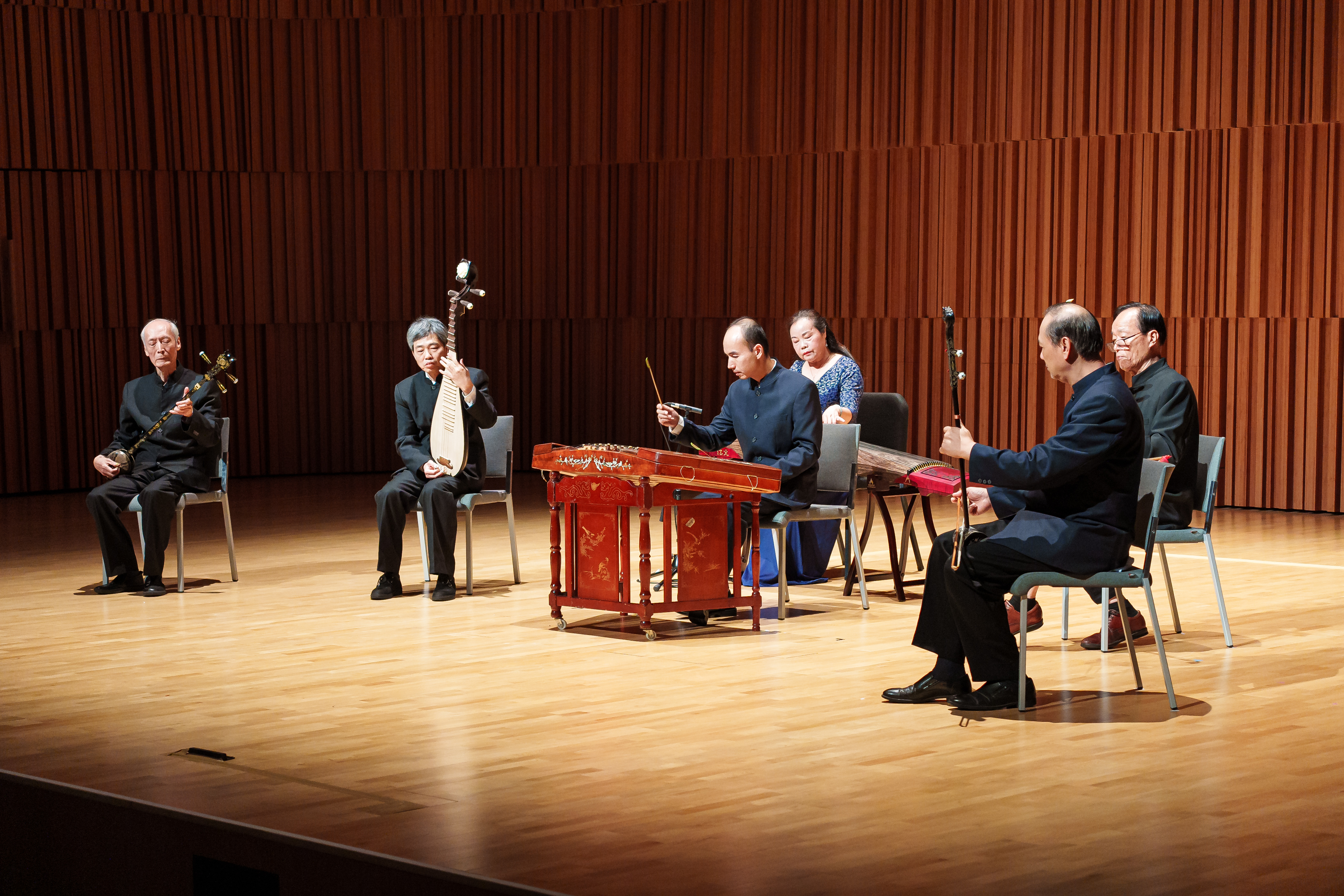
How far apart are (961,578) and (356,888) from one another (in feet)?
6.54

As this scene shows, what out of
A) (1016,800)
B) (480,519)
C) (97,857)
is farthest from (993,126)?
(97,857)

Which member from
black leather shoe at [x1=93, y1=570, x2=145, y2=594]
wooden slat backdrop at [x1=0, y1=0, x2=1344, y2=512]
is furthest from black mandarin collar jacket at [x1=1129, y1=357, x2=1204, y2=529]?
wooden slat backdrop at [x1=0, y1=0, x2=1344, y2=512]

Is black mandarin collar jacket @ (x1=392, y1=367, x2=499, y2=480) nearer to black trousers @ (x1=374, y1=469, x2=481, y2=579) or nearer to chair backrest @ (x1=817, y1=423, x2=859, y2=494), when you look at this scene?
black trousers @ (x1=374, y1=469, x2=481, y2=579)

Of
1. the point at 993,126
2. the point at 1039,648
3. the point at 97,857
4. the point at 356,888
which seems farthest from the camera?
the point at 993,126

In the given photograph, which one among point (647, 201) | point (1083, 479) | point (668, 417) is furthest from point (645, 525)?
point (647, 201)

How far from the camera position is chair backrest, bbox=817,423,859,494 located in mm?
6078

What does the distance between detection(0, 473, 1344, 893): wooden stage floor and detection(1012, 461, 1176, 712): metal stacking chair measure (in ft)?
0.32

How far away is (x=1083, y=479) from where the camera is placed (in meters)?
4.26

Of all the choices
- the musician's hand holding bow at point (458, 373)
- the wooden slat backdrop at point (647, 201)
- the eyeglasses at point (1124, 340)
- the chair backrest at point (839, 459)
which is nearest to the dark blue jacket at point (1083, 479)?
the eyeglasses at point (1124, 340)

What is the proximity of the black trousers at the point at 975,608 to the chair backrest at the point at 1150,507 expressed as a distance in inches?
14.9

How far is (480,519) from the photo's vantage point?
9.15 meters

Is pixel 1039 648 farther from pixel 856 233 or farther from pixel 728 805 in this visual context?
pixel 856 233

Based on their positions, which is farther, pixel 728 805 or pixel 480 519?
pixel 480 519

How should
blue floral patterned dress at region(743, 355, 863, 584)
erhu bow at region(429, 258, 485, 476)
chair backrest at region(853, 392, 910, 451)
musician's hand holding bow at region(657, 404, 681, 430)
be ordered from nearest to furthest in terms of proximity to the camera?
musician's hand holding bow at region(657, 404, 681, 430), erhu bow at region(429, 258, 485, 476), blue floral patterned dress at region(743, 355, 863, 584), chair backrest at region(853, 392, 910, 451)
